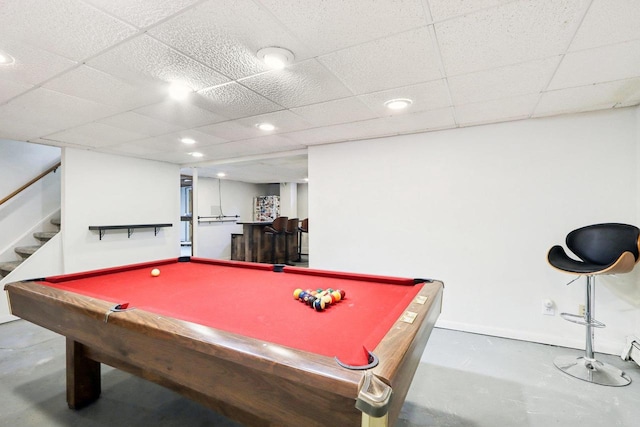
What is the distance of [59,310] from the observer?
1557 mm

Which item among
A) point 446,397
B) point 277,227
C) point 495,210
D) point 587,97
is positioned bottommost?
point 446,397

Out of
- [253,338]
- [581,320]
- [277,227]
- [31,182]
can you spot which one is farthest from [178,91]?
[277,227]

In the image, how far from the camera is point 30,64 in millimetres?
1732

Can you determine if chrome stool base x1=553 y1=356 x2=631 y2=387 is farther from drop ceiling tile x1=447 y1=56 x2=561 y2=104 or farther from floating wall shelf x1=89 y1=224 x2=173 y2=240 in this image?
floating wall shelf x1=89 y1=224 x2=173 y2=240

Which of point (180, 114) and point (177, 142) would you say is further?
point (177, 142)

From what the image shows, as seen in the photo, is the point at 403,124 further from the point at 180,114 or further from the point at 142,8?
the point at 142,8

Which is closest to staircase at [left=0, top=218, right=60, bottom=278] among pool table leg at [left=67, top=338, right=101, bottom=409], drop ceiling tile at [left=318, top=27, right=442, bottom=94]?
pool table leg at [left=67, top=338, right=101, bottom=409]

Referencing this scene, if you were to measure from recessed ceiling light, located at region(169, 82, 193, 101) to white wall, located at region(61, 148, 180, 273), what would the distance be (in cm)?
266

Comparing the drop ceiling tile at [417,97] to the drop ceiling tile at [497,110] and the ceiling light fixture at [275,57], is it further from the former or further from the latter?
the ceiling light fixture at [275,57]

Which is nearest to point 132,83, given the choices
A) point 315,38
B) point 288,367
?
point 315,38

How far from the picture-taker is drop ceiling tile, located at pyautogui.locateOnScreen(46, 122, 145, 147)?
305 cm

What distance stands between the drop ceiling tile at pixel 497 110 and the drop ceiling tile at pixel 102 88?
247 centimetres

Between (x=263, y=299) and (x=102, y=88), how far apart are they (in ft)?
6.12

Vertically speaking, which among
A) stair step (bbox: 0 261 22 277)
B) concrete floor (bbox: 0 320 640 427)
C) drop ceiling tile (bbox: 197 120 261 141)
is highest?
drop ceiling tile (bbox: 197 120 261 141)
